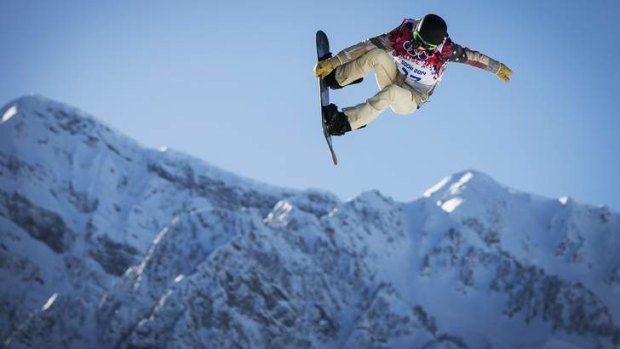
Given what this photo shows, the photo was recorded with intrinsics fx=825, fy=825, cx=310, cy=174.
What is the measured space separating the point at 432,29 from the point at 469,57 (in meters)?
1.73

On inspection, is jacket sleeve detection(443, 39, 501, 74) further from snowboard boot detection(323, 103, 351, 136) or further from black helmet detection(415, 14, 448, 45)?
snowboard boot detection(323, 103, 351, 136)

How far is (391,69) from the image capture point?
14125 mm

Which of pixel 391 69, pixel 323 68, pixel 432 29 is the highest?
pixel 432 29

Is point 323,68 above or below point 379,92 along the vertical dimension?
below

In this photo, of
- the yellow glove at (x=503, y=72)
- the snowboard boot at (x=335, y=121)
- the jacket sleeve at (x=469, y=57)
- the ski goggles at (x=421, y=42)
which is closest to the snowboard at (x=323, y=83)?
the snowboard boot at (x=335, y=121)

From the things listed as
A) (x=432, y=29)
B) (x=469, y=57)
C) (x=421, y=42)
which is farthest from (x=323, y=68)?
(x=469, y=57)

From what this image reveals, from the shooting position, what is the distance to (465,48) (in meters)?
14.4

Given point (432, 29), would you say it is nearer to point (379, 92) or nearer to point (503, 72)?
point (379, 92)

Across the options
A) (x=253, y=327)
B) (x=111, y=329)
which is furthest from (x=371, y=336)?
(x=111, y=329)

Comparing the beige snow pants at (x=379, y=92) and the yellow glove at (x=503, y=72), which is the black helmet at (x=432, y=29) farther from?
the yellow glove at (x=503, y=72)

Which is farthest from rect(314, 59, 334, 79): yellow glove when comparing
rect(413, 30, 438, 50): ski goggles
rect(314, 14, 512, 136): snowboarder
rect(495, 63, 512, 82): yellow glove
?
→ rect(495, 63, 512, 82): yellow glove

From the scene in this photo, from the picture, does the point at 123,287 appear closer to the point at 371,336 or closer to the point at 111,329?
the point at 111,329

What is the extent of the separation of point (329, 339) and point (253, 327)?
808 inches

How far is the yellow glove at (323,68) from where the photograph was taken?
43.9 feet
